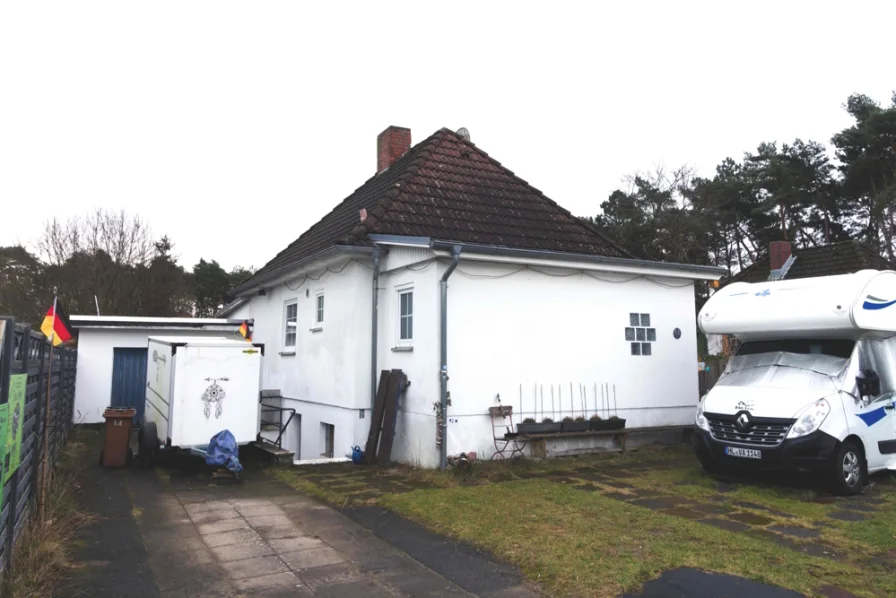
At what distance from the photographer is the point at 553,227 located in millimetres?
13344

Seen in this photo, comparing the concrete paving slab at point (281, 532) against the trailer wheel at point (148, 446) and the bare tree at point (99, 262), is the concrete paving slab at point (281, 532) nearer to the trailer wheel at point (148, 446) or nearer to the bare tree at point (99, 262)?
the trailer wheel at point (148, 446)

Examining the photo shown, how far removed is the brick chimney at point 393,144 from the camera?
17094mm

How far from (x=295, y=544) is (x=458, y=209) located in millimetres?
7968

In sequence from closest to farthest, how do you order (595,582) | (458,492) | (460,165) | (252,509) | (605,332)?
(595,582) → (252,509) → (458,492) → (605,332) → (460,165)

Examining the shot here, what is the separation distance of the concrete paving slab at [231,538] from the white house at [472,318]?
12.2 ft

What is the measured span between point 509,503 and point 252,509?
10.3 ft

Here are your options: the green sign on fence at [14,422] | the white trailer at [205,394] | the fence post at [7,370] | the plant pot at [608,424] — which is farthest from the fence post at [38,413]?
the plant pot at [608,424]

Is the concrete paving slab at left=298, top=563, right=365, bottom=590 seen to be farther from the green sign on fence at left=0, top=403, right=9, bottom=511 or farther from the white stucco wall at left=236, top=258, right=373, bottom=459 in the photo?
the white stucco wall at left=236, top=258, right=373, bottom=459

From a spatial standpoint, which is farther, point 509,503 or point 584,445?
point 584,445

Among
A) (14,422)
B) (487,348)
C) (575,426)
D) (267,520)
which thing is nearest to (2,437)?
(14,422)

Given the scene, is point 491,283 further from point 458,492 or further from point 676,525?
point 676,525

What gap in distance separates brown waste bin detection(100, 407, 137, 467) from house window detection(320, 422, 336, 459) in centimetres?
355

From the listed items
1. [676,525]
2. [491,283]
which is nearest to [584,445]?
[491,283]

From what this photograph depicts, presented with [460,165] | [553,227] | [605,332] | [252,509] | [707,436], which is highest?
[460,165]
